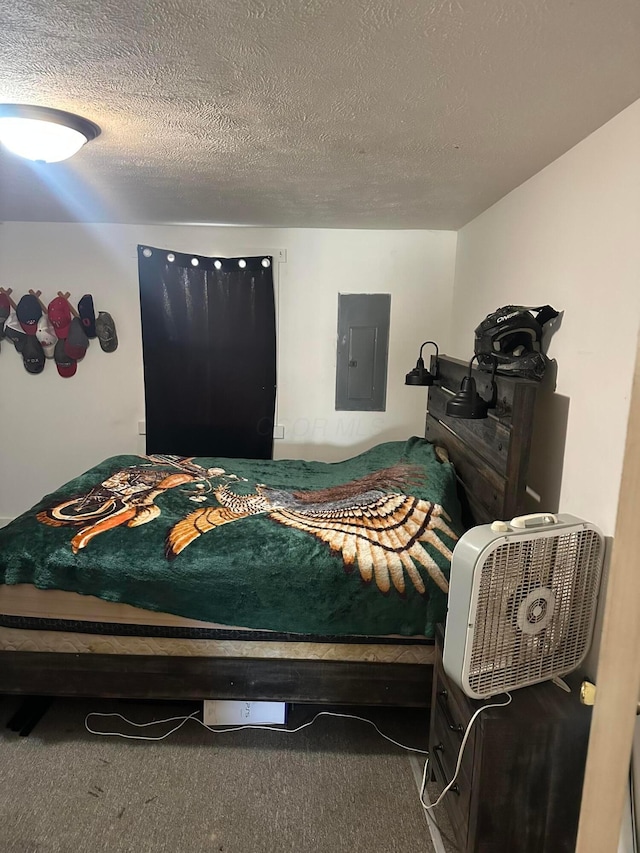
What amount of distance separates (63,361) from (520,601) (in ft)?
10.8

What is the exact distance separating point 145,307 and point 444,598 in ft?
8.96

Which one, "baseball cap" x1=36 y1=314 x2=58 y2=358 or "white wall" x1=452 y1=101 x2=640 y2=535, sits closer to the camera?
"white wall" x1=452 y1=101 x2=640 y2=535

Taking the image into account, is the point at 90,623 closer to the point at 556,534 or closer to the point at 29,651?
the point at 29,651

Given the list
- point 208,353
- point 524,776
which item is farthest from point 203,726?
point 208,353

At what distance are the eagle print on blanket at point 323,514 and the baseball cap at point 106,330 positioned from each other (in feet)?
4.12

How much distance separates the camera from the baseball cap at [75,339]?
360cm

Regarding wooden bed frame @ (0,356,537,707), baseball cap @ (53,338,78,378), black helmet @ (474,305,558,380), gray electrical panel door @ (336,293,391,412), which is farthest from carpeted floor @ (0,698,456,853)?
baseball cap @ (53,338,78,378)

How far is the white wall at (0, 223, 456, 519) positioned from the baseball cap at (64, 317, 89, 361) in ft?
0.25

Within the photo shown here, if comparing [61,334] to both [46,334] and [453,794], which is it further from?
[453,794]

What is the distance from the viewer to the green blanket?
6.07ft

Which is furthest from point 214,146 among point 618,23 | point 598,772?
point 598,772

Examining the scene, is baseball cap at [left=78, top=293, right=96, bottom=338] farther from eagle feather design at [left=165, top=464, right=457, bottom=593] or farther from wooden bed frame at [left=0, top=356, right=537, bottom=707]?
wooden bed frame at [left=0, top=356, right=537, bottom=707]

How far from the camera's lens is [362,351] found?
143 inches

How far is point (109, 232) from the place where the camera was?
3549mm
